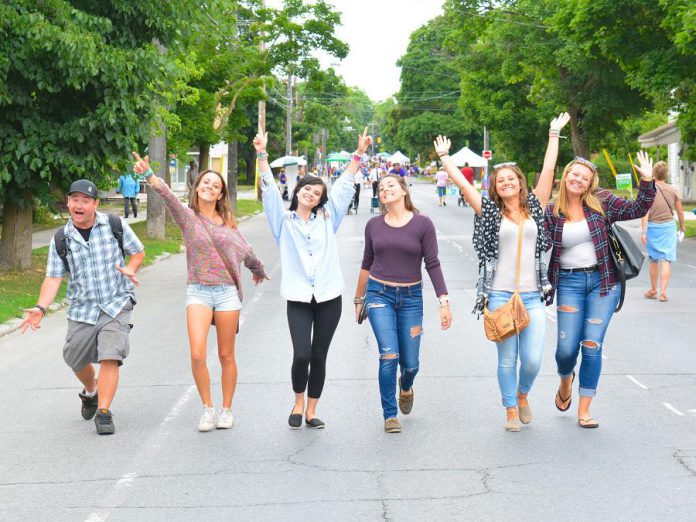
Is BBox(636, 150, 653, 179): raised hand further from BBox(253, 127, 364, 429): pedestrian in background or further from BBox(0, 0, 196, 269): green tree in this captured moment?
BBox(0, 0, 196, 269): green tree

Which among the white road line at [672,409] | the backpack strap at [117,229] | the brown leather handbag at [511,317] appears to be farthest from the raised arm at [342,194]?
the white road line at [672,409]

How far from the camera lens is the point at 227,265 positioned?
704 centimetres

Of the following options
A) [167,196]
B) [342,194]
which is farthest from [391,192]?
[167,196]

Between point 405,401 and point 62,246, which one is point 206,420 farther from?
point 62,246

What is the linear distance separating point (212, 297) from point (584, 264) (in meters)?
2.41

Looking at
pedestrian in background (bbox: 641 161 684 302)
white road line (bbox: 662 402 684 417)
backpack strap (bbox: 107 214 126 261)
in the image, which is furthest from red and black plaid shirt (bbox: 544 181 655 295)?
pedestrian in background (bbox: 641 161 684 302)

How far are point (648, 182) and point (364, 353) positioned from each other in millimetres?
3909

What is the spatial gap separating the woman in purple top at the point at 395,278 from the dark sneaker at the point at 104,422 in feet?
5.88

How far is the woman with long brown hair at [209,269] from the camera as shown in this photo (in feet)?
22.9

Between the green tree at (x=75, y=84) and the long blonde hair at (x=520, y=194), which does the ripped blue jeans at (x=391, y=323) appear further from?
the green tree at (x=75, y=84)

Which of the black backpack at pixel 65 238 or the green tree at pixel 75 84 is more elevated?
the green tree at pixel 75 84

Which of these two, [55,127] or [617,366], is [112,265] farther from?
[55,127]

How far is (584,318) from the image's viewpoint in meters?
7.05

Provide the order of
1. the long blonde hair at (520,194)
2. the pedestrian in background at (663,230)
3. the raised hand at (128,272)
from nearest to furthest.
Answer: the long blonde hair at (520,194) → the raised hand at (128,272) → the pedestrian in background at (663,230)
